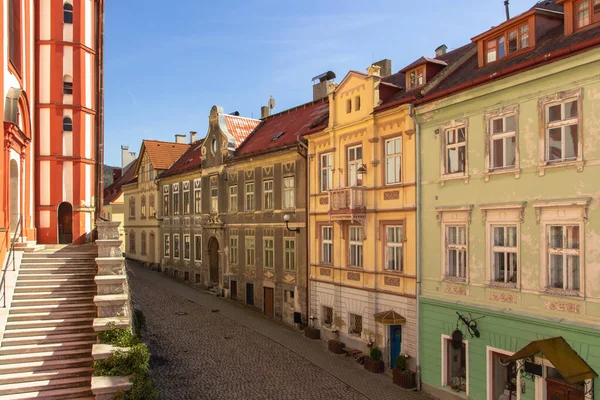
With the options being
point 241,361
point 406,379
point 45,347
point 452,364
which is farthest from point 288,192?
point 45,347

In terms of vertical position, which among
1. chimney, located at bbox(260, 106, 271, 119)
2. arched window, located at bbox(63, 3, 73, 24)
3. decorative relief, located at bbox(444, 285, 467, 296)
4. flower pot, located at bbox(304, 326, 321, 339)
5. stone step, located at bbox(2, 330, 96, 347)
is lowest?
flower pot, located at bbox(304, 326, 321, 339)

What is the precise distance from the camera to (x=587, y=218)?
39.1ft

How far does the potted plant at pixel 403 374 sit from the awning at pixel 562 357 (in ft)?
15.8

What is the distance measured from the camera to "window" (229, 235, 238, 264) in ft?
98.4

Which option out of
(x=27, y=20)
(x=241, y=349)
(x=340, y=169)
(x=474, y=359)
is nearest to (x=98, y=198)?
(x=27, y=20)

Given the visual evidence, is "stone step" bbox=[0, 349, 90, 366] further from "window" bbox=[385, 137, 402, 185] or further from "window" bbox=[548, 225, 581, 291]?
"window" bbox=[548, 225, 581, 291]

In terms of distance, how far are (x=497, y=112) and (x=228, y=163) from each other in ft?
62.8

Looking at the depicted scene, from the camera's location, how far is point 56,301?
13648mm

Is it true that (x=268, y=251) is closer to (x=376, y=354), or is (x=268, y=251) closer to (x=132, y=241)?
(x=376, y=354)

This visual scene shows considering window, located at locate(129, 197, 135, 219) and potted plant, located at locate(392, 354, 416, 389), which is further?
window, located at locate(129, 197, 135, 219)

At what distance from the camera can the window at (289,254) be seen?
24700 mm

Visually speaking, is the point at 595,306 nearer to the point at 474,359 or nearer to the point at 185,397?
the point at 474,359

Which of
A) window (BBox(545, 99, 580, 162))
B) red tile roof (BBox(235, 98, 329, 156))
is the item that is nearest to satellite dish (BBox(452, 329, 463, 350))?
window (BBox(545, 99, 580, 162))

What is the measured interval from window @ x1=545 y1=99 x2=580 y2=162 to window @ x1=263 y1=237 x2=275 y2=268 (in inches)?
633
